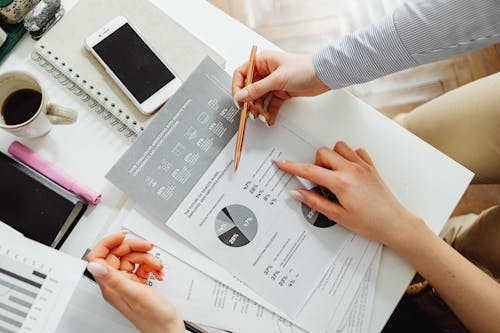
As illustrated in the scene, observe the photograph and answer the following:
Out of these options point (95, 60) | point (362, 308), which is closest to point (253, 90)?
point (95, 60)

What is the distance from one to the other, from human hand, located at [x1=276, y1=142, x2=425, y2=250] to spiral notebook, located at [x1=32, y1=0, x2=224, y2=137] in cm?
21

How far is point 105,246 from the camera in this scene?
0.57 metres

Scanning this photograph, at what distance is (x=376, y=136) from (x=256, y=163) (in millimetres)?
194

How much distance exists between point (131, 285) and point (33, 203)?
0.57 ft

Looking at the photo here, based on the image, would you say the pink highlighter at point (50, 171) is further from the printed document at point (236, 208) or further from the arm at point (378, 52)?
the arm at point (378, 52)

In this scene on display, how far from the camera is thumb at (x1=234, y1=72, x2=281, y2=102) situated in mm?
612

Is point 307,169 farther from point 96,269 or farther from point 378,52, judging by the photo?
point 96,269

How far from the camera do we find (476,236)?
2.69ft

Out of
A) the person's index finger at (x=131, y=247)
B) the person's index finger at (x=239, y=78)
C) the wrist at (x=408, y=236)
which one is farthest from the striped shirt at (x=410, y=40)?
the person's index finger at (x=131, y=247)

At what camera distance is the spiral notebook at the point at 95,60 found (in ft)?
2.06

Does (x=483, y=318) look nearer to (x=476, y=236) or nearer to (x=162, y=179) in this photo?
(x=476, y=236)

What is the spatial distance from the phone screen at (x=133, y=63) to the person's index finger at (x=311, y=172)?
21 centimetres

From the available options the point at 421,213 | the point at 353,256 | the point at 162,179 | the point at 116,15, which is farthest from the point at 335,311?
the point at 116,15

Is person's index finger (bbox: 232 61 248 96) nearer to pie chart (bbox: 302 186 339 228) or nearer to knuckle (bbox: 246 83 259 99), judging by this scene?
knuckle (bbox: 246 83 259 99)
